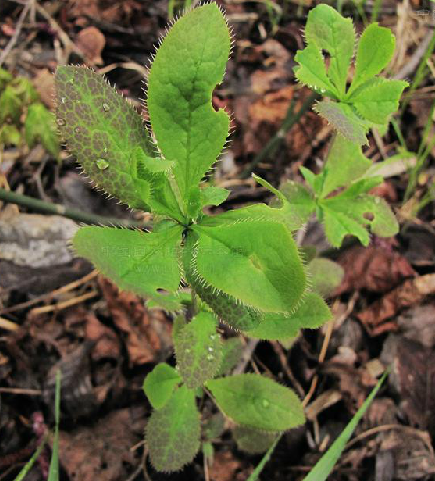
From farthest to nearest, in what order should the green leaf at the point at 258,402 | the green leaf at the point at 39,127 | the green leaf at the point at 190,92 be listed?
1. the green leaf at the point at 39,127
2. the green leaf at the point at 258,402
3. the green leaf at the point at 190,92

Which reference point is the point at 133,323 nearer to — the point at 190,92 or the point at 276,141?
the point at 276,141

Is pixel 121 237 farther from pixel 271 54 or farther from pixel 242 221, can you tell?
pixel 271 54

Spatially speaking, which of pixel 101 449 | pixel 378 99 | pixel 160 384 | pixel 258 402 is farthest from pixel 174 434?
pixel 378 99

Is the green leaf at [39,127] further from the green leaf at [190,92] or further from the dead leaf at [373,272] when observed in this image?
the dead leaf at [373,272]

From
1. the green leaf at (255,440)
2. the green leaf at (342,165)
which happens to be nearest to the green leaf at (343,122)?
the green leaf at (342,165)

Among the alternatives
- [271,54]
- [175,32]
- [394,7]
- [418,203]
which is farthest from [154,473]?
[394,7]

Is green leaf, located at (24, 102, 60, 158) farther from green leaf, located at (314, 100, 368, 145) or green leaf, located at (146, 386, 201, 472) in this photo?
green leaf, located at (314, 100, 368, 145)
